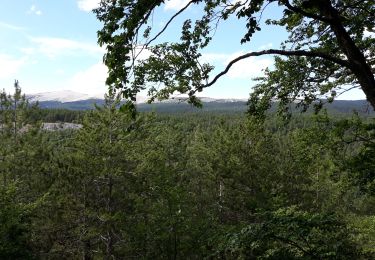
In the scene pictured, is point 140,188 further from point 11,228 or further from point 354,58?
point 354,58

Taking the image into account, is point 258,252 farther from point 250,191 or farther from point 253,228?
point 253,228

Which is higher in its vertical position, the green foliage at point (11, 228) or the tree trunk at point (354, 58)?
the tree trunk at point (354, 58)

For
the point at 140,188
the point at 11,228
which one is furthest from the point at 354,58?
the point at 140,188

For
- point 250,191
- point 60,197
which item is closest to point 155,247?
point 60,197

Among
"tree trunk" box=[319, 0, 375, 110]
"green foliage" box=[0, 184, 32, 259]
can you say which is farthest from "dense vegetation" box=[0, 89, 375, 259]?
"tree trunk" box=[319, 0, 375, 110]

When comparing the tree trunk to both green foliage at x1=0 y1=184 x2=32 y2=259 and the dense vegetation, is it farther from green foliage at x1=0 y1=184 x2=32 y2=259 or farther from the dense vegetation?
green foliage at x1=0 y1=184 x2=32 y2=259

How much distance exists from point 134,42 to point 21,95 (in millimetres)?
27760

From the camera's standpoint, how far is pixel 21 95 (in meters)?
30.5

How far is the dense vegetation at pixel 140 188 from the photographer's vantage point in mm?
16062

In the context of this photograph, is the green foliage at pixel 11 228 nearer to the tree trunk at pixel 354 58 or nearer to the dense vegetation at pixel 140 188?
the dense vegetation at pixel 140 188

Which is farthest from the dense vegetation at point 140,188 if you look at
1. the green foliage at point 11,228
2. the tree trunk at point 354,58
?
the tree trunk at point 354,58

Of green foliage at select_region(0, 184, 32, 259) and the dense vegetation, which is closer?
green foliage at select_region(0, 184, 32, 259)

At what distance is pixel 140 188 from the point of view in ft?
72.0

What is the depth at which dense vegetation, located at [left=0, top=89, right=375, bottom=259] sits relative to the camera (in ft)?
52.7
